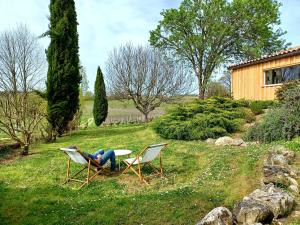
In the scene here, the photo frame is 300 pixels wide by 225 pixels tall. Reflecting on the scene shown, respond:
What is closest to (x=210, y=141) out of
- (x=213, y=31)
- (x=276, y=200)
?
(x=276, y=200)

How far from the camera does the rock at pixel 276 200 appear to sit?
4.22m

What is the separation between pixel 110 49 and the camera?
2570 centimetres

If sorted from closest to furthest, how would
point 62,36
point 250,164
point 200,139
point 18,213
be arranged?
point 18,213, point 250,164, point 200,139, point 62,36

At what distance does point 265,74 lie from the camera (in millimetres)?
16594

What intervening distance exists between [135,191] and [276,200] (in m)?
2.77

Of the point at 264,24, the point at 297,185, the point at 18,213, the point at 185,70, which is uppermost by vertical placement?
the point at 264,24

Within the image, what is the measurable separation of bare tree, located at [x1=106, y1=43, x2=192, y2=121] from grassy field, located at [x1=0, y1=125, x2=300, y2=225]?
16.2m

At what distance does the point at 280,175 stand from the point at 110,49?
2208cm

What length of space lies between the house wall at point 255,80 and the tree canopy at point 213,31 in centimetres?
789

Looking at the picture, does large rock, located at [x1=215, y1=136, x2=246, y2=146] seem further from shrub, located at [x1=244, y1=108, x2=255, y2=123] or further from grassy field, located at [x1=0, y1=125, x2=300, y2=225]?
shrub, located at [x1=244, y1=108, x2=255, y2=123]

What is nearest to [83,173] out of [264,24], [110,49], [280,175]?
[280,175]

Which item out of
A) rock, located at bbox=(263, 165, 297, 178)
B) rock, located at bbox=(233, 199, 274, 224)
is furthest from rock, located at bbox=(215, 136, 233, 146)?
rock, located at bbox=(233, 199, 274, 224)

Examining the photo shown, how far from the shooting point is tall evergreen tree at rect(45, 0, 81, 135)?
Answer: 49.2 feet

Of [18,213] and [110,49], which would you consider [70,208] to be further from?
[110,49]
